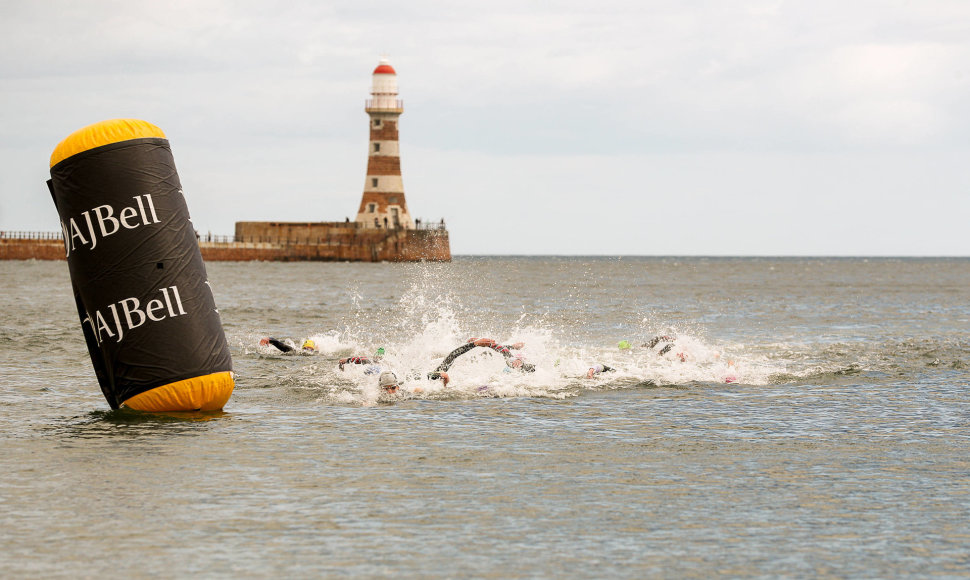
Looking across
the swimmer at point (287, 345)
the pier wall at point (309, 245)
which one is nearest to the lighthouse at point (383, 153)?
the pier wall at point (309, 245)

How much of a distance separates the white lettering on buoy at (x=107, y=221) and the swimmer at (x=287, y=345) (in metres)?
10.7

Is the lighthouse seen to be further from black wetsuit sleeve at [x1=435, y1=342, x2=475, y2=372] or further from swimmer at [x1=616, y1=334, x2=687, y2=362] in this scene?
black wetsuit sleeve at [x1=435, y1=342, x2=475, y2=372]

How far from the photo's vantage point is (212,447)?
42.1 feet

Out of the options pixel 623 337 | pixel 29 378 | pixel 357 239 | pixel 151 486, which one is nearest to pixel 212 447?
pixel 151 486

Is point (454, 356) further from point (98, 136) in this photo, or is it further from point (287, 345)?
point (287, 345)

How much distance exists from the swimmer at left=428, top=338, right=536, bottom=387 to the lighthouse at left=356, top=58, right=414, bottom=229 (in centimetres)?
7798

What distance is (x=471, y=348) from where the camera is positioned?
62.6 ft

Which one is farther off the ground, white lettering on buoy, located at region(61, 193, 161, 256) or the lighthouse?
the lighthouse

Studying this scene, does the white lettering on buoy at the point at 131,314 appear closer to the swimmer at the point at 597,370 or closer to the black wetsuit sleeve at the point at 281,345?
the swimmer at the point at 597,370

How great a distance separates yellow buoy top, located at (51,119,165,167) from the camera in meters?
14.7

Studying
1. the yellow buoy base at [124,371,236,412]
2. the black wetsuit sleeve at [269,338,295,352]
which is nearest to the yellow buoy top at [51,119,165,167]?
the yellow buoy base at [124,371,236,412]

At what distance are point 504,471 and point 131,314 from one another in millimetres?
5933

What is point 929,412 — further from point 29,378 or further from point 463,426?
point 29,378

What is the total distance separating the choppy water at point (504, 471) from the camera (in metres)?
8.48
